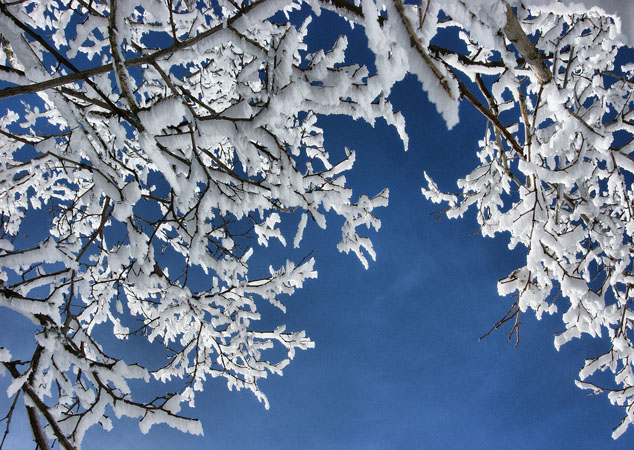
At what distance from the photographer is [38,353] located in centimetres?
237

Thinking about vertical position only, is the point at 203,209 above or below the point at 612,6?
above

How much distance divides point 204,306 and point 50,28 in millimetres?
4557

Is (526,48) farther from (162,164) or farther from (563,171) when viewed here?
(162,164)

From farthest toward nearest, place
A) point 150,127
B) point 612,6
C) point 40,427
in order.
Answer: point 40,427
point 150,127
point 612,6

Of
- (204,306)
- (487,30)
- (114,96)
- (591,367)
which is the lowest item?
(591,367)

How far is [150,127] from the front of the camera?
1562 mm

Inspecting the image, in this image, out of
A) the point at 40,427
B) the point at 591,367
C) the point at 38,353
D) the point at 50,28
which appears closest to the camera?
the point at 40,427

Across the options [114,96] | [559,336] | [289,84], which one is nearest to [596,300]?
[559,336]

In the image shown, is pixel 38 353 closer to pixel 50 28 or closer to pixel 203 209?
pixel 203 209

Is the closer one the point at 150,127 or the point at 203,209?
the point at 150,127

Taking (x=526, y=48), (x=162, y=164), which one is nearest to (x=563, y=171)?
(x=526, y=48)

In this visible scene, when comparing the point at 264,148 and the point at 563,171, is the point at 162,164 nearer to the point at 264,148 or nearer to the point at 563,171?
the point at 264,148

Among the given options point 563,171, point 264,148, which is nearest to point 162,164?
point 264,148

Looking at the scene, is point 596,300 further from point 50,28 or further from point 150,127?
point 50,28
